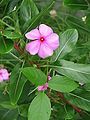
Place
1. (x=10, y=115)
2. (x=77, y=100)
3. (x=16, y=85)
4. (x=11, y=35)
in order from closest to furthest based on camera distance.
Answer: (x=11, y=35)
(x=16, y=85)
(x=77, y=100)
(x=10, y=115)

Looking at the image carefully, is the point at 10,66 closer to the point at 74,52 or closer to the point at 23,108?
the point at 23,108

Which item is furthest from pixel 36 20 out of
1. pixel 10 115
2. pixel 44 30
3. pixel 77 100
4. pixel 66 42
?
pixel 10 115

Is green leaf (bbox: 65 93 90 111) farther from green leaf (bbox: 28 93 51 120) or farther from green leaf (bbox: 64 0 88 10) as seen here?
green leaf (bbox: 64 0 88 10)

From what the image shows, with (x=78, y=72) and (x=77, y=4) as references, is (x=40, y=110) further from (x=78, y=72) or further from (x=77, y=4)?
(x=77, y=4)

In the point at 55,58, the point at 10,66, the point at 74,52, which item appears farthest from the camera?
the point at 74,52

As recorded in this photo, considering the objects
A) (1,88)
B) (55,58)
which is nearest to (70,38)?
(55,58)

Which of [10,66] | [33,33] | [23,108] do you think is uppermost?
[33,33]
